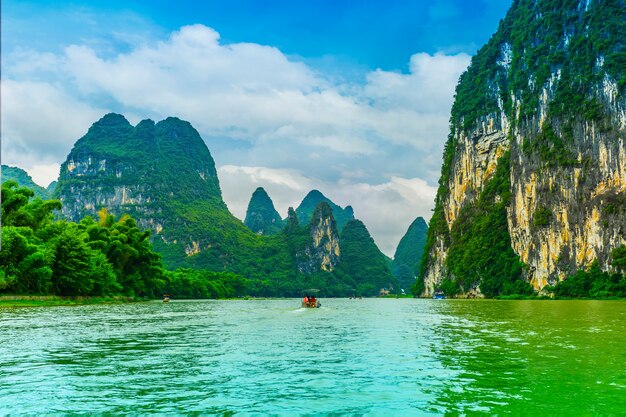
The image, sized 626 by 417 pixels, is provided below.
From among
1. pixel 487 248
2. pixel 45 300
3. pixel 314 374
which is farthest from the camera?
pixel 487 248

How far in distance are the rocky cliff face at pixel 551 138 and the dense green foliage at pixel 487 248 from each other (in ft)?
1.82

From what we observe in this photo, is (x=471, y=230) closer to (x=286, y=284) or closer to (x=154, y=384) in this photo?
(x=286, y=284)

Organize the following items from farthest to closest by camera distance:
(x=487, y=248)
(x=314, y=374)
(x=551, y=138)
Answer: (x=487, y=248), (x=551, y=138), (x=314, y=374)

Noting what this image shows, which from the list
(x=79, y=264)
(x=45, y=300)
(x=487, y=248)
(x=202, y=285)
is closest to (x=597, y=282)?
(x=487, y=248)

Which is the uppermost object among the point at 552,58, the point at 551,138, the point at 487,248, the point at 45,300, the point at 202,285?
the point at 552,58

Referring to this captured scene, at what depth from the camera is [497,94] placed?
408 ft

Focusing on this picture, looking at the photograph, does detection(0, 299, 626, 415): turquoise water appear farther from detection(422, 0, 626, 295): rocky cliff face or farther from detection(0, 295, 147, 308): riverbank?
detection(422, 0, 626, 295): rocky cliff face

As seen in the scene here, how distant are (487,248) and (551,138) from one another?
2670 centimetres

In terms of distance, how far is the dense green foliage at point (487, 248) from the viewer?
107m

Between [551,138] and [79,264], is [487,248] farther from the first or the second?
[79,264]

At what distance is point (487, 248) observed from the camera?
115062 mm

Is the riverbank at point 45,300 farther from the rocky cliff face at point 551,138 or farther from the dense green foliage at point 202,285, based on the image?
the rocky cliff face at point 551,138

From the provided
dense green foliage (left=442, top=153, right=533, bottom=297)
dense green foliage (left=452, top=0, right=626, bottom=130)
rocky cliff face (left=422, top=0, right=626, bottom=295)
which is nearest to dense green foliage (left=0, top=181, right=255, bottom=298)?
dense green foliage (left=442, top=153, right=533, bottom=297)

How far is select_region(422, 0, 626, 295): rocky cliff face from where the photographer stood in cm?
8994
